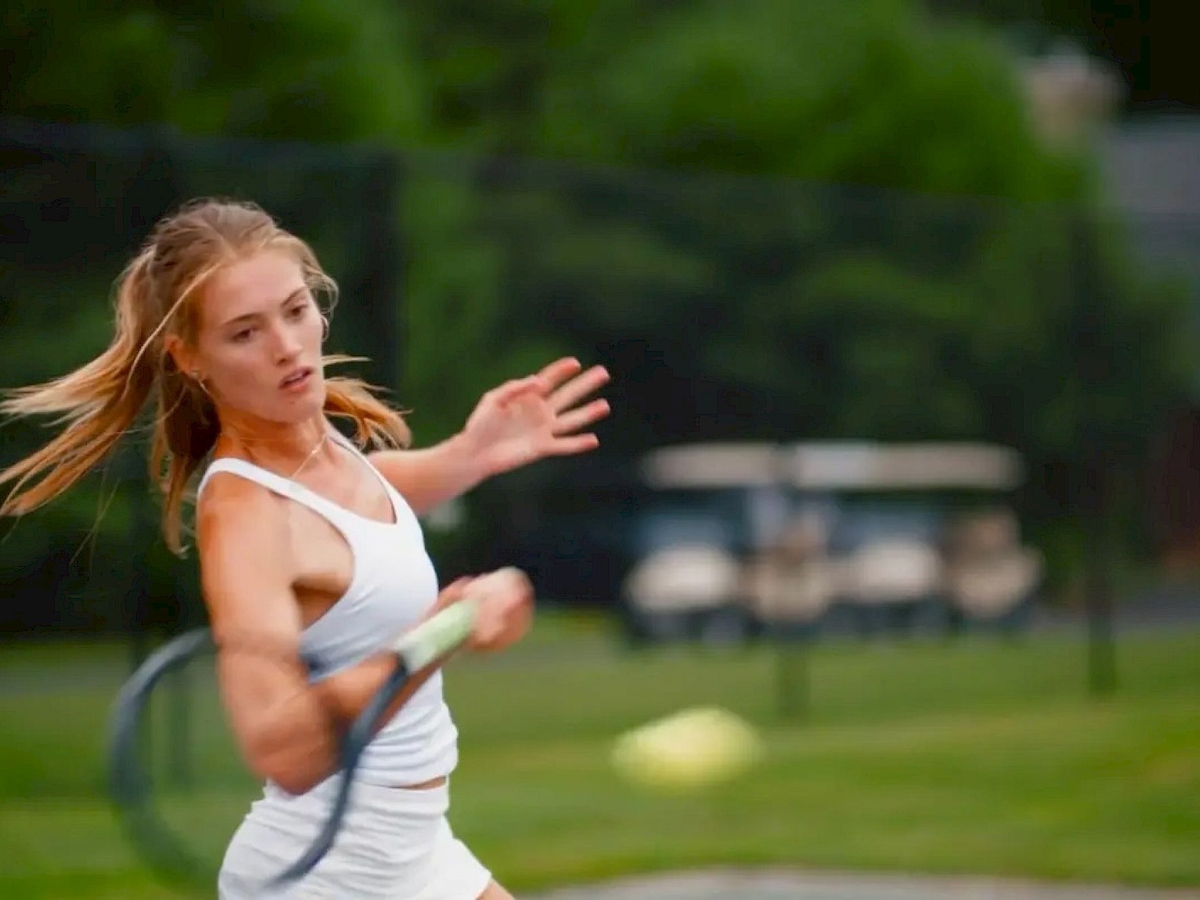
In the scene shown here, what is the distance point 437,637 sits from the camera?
3.33m

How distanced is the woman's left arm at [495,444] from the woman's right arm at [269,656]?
0.80m

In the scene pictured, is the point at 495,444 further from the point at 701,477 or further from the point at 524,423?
the point at 701,477

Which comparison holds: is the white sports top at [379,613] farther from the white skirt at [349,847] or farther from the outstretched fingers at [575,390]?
the outstretched fingers at [575,390]

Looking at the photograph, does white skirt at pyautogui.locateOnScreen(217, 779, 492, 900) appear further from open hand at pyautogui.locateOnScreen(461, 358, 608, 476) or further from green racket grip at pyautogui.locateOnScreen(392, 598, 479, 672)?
open hand at pyautogui.locateOnScreen(461, 358, 608, 476)

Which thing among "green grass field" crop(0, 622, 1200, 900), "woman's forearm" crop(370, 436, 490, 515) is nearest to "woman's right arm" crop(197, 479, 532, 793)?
"woman's forearm" crop(370, 436, 490, 515)

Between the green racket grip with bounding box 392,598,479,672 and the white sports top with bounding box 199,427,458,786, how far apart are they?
19 cm

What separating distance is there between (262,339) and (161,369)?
0.75ft

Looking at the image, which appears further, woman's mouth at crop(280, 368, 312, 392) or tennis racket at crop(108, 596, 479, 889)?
woman's mouth at crop(280, 368, 312, 392)

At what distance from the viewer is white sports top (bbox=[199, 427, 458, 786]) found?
3.54 metres

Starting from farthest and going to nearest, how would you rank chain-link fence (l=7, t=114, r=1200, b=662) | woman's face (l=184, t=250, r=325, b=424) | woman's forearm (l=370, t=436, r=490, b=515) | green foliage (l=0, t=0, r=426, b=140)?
green foliage (l=0, t=0, r=426, b=140)
chain-link fence (l=7, t=114, r=1200, b=662)
woman's forearm (l=370, t=436, r=490, b=515)
woman's face (l=184, t=250, r=325, b=424)

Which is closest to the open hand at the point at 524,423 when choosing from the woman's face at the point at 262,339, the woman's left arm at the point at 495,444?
the woman's left arm at the point at 495,444

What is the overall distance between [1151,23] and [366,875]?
54494 mm

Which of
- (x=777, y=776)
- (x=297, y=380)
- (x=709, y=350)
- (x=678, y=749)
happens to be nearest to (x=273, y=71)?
(x=709, y=350)

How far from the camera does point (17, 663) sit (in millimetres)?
10367
